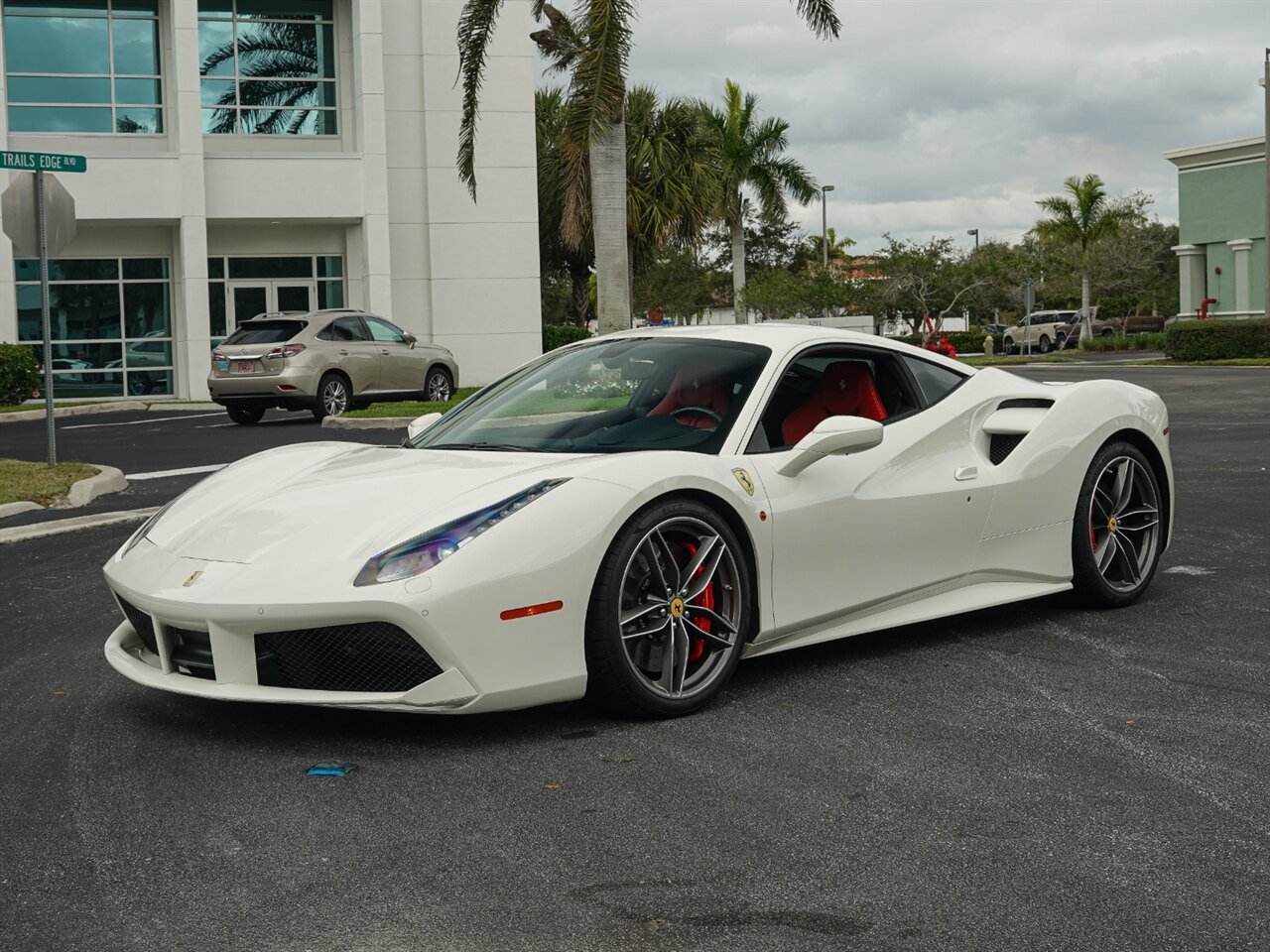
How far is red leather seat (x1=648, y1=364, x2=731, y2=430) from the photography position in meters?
5.25

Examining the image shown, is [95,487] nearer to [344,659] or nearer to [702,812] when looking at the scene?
[344,659]

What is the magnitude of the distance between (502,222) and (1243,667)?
2924 centimetres

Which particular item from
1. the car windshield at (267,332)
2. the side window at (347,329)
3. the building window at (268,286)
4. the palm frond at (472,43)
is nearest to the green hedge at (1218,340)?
the building window at (268,286)

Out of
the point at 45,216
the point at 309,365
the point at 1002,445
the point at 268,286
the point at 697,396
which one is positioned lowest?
the point at 1002,445

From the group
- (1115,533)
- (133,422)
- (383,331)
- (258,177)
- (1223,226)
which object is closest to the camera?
(1115,533)

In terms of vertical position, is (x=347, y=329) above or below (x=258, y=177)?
below

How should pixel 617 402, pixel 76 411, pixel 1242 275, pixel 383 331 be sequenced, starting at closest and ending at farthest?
pixel 617 402 < pixel 383 331 < pixel 76 411 < pixel 1242 275

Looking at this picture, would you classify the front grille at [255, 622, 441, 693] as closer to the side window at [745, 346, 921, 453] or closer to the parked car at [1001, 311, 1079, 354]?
the side window at [745, 346, 921, 453]

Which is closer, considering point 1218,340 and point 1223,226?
point 1218,340

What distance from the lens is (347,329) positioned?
2173 centimetres

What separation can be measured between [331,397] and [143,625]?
16.8m

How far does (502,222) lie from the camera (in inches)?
1313

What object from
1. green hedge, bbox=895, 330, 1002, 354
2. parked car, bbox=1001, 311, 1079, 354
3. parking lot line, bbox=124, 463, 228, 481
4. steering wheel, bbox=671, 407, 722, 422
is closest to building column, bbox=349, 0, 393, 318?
parking lot line, bbox=124, 463, 228, 481

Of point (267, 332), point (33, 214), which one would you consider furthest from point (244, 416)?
point (33, 214)
